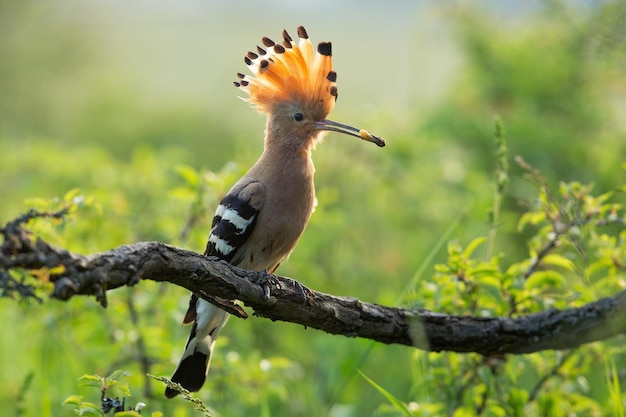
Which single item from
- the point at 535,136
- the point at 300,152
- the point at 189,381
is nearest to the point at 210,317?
the point at 189,381

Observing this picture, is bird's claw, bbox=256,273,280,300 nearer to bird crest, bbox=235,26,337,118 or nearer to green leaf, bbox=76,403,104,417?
green leaf, bbox=76,403,104,417

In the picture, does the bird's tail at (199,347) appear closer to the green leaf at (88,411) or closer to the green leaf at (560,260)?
the green leaf at (88,411)

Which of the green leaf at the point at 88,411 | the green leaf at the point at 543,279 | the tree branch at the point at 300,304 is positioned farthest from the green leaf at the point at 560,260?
the green leaf at the point at 88,411

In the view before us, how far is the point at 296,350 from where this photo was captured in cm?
422

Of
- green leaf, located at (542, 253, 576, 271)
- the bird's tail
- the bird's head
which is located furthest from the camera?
the bird's head

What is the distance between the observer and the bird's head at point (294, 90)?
2869 millimetres

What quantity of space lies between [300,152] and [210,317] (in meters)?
0.67

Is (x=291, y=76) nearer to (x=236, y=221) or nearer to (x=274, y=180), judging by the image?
(x=274, y=180)

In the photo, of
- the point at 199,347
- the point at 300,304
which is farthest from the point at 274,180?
the point at 300,304

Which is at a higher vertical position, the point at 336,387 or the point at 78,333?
the point at 336,387

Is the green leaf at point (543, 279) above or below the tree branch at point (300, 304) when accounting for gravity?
above

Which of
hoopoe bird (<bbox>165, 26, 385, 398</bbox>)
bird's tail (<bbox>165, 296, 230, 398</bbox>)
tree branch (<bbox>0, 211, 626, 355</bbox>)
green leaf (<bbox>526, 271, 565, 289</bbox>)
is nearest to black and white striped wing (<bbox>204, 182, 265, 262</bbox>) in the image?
hoopoe bird (<bbox>165, 26, 385, 398</bbox>)

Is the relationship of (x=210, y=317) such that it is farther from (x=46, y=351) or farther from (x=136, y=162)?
(x=136, y=162)

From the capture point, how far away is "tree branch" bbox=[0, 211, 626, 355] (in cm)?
141
